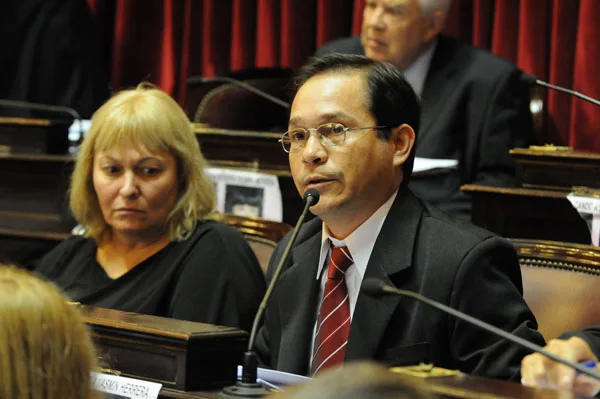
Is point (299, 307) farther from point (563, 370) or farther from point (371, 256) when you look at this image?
point (563, 370)

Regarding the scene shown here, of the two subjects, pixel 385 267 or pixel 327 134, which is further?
pixel 327 134

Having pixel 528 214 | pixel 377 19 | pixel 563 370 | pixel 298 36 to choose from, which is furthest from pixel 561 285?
pixel 298 36

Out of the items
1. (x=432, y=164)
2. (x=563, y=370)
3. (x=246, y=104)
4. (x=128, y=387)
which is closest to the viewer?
(x=563, y=370)

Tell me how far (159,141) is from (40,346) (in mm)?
1822

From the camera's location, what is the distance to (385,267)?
2.26 meters

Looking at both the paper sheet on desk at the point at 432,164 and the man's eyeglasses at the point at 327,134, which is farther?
the paper sheet on desk at the point at 432,164

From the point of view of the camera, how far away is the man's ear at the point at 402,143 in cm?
245

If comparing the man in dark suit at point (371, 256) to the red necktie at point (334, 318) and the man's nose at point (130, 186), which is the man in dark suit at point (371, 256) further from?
the man's nose at point (130, 186)

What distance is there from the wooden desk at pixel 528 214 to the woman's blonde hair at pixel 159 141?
0.91m

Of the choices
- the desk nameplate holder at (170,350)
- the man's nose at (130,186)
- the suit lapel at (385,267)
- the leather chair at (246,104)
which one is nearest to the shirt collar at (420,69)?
the leather chair at (246,104)

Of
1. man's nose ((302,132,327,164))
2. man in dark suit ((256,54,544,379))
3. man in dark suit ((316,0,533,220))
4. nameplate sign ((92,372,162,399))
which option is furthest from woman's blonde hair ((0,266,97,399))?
man in dark suit ((316,0,533,220))

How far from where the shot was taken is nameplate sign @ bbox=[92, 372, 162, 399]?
5.96 ft

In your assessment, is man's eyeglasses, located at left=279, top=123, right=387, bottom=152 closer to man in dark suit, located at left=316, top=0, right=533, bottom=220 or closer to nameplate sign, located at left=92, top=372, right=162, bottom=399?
nameplate sign, located at left=92, top=372, right=162, bottom=399

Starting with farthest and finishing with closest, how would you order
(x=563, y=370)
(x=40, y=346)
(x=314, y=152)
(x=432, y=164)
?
(x=432, y=164) < (x=314, y=152) < (x=563, y=370) < (x=40, y=346)
